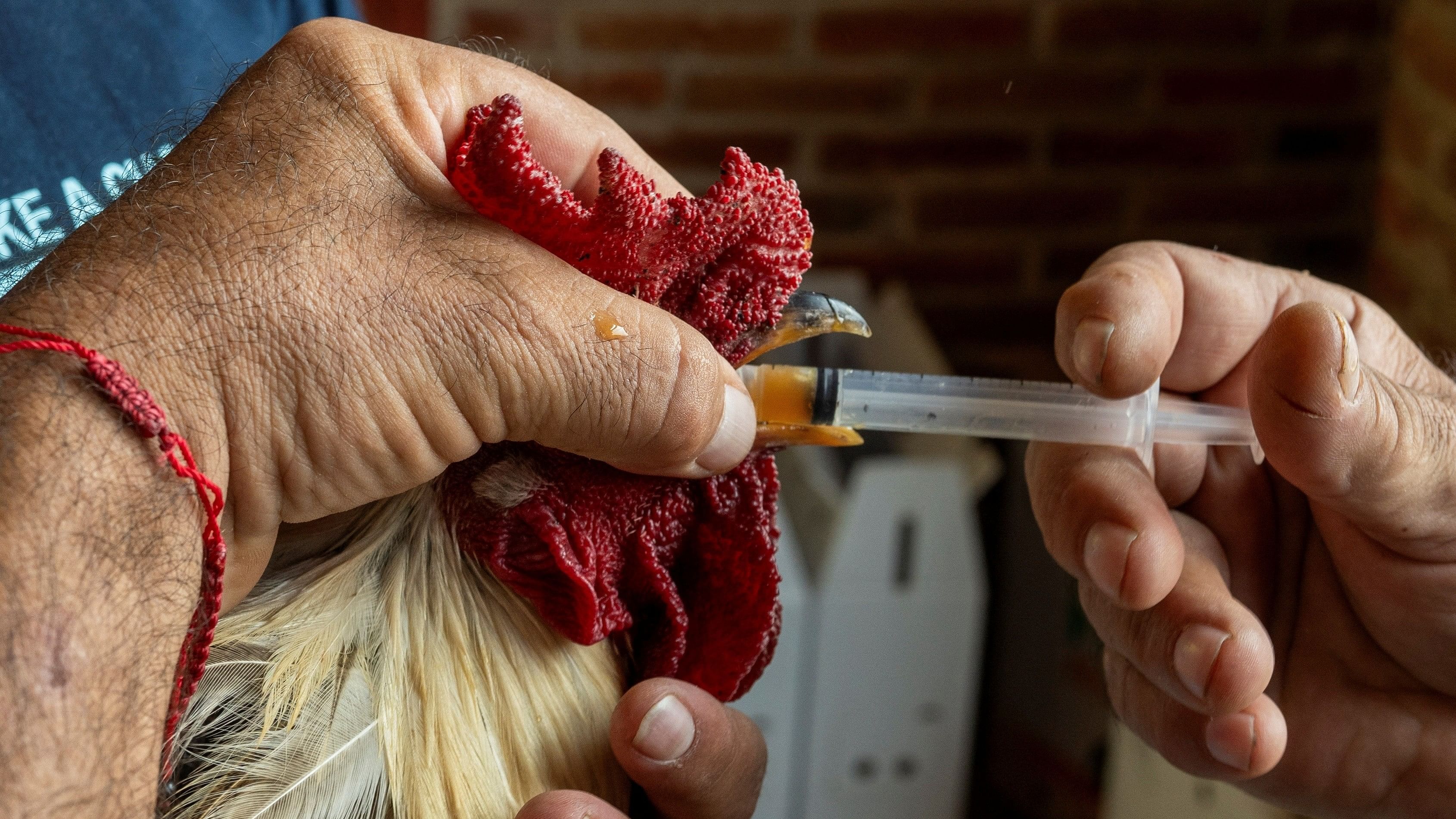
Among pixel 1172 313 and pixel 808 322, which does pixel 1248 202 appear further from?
Answer: pixel 808 322

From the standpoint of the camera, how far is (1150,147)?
2627mm

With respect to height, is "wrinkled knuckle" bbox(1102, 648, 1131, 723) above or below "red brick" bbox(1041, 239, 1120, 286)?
below

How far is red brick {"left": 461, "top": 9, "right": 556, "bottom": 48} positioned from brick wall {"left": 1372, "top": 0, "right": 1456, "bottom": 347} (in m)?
1.65

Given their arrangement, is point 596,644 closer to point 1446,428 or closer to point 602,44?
point 1446,428

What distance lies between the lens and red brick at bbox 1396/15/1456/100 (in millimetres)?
1921

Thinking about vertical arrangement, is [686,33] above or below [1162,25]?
above

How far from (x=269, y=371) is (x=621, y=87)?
2008 millimetres

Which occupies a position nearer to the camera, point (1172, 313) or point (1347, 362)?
point (1347, 362)

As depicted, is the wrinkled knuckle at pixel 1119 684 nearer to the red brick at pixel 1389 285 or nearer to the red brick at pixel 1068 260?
the red brick at pixel 1389 285

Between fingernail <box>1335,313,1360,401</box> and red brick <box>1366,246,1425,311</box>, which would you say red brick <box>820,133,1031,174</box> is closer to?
red brick <box>1366,246,1425,311</box>

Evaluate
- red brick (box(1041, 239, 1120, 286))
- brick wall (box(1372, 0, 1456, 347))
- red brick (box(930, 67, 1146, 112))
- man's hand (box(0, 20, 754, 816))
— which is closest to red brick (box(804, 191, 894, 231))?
red brick (box(930, 67, 1146, 112))

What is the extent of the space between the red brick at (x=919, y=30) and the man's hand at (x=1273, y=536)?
1.54 metres

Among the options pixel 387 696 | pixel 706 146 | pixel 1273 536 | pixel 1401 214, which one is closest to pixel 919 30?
pixel 706 146

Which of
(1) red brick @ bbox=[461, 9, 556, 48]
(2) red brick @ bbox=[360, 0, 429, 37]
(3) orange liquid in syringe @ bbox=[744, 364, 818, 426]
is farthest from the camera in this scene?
(1) red brick @ bbox=[461, 9, 556, 48]
